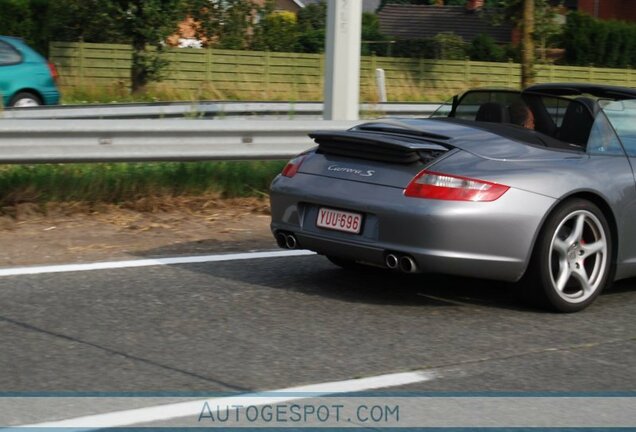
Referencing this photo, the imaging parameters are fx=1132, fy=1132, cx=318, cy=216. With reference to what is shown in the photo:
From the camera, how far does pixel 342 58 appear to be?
10.9 meters

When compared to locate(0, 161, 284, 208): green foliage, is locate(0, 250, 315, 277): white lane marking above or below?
below

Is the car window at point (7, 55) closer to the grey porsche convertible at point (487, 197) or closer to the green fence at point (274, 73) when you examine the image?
the green fence at point (274, 73)

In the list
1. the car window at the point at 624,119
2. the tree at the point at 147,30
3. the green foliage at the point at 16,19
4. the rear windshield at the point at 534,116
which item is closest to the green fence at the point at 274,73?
the tree at the point at 147,30

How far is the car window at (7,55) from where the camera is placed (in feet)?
58.9

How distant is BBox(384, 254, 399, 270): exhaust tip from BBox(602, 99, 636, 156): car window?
174cm

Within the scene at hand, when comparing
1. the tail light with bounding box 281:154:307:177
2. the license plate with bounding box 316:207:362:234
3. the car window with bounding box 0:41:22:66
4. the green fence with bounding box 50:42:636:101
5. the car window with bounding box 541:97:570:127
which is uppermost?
the car window with bounding box 541:97:570:127

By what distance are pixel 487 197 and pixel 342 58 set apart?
16.4 feet

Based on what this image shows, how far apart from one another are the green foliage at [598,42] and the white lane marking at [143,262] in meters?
34.9

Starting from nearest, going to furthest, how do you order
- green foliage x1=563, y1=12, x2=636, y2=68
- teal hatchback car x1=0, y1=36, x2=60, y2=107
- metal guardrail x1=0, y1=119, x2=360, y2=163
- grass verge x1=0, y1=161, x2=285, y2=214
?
metal guardrail x1=0, y1=119, x2=360, y2=163
grass verge x1=0, y1=161, x2=285, y2=214
teal hatchback car x1=0, y1=36, x2=60, y2=107
green foliage x1=563, y1=12, x2=636, y2=68

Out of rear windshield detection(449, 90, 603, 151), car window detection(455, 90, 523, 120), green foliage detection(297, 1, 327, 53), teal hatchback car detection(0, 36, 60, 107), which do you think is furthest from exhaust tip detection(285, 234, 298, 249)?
green foliage detection(297, 1, 327, 53)

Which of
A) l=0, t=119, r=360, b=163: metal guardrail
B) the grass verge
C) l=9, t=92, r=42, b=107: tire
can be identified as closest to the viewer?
l=0, t=119, r=360, b=163: metal guardrail

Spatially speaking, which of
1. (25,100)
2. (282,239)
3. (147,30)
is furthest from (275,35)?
(282,239)

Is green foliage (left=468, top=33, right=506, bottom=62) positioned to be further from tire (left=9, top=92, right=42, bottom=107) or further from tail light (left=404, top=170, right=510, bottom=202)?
tail light (left=404, top=170, right=510, bottom=202)

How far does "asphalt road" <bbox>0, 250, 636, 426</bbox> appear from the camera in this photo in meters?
5.08
